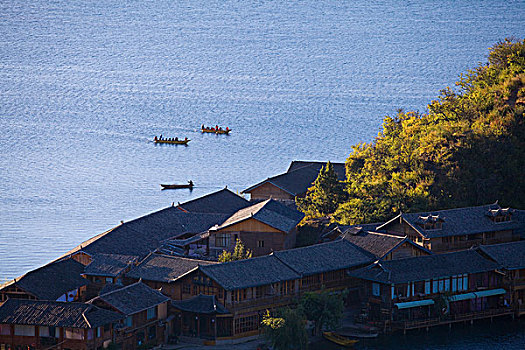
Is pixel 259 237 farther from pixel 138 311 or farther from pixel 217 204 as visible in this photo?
pixel 138 311

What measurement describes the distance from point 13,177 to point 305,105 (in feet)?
245

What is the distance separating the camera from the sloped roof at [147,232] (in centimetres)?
7415

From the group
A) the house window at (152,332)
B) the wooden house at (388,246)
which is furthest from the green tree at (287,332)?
the wooden house at (388,246)

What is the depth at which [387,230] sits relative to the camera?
78.8 m

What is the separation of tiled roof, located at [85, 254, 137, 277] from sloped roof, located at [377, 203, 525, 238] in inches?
883

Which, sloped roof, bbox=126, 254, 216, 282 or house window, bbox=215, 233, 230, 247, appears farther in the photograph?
house window, bbox=215, 233, 230, 247

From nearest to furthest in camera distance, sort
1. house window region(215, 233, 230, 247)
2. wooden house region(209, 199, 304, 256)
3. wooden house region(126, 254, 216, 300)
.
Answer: wooden house region(126, 254, 216, 300), wooden house region(209, 199, 304, 256), house window region(215, 233, 230, 247)

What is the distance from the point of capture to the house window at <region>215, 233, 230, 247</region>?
76.9 m

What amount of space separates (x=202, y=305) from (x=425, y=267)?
1778 cm

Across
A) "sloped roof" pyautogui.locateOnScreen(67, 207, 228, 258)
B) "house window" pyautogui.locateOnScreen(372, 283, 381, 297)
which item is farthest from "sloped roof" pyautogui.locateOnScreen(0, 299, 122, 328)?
"house window" pyautogui.locateOnScreen(372, 283, 381, 297)

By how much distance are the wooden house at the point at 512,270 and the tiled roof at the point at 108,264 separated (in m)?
28.0

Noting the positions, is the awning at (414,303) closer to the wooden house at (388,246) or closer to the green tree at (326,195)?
the wooden house at (388,246)

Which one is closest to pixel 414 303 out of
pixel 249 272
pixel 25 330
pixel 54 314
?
pixel 249 272

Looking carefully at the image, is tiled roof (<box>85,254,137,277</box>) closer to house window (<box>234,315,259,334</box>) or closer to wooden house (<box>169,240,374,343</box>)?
wooden house (<box>169,240,374,343</box>)
